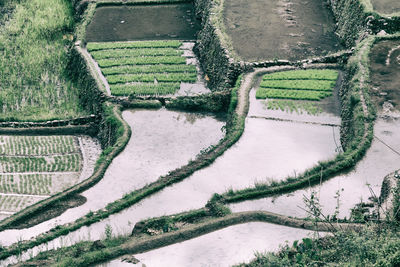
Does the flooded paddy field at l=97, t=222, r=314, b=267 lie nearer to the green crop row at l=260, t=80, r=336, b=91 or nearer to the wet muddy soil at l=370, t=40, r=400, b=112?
the wet muddy soil at l=370, t=40, r=400, b=112

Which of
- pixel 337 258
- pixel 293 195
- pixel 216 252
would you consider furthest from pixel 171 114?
pixel 337 258

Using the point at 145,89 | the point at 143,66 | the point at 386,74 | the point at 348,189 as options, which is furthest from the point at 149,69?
the point at 348,189

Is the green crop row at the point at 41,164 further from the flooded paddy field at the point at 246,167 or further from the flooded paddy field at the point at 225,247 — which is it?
the flooded paddy field at the point at 225,247

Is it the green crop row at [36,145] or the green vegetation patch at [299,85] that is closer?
the green vegetation patch at [299,85]

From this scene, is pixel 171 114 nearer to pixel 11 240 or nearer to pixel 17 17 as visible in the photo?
pixel 11 240

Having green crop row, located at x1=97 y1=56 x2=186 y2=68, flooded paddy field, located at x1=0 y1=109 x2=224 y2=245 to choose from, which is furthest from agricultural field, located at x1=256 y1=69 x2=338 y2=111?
green crop row, located at x1=97 y1=56 x2=186 y2=68

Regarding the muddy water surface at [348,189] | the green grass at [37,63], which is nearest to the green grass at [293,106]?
the muddy water surface at [348,189]
